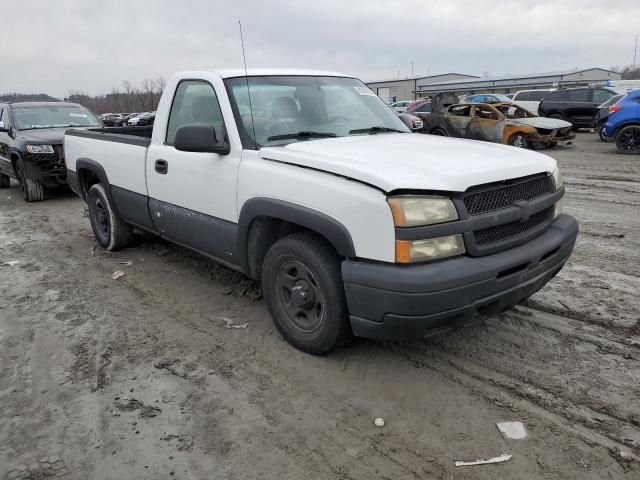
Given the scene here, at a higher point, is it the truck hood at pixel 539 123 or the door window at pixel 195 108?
the door window at pixel 195 108

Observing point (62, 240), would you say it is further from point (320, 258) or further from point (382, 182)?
point (382, 182)

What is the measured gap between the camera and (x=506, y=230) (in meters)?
3.04

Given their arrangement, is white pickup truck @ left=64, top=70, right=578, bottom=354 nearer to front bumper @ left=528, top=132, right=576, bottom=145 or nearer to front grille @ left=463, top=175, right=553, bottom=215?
front grille @ left=463, top=175, right=553, bottom=215

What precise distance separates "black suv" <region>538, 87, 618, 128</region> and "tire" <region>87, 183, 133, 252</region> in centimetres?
1869

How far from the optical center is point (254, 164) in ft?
11.4

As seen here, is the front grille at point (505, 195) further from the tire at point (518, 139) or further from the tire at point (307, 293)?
the tire at point (518, 139)

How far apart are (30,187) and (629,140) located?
45.9ft

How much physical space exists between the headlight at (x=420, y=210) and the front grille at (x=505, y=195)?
0.52ft

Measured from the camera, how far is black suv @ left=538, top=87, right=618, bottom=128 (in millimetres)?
19438

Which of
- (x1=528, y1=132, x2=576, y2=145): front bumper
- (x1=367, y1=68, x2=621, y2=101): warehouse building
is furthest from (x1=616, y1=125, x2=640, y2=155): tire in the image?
(x1=367, y1=68, x2=621, y2=101): warehouse building

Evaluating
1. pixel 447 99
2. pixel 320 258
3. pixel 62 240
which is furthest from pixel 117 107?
pixel 320 258

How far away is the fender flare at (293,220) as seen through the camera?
2881mm

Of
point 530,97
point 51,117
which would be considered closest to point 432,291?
point 51,117

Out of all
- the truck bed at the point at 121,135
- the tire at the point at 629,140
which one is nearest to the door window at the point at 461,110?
the tire at the point at 629,140
